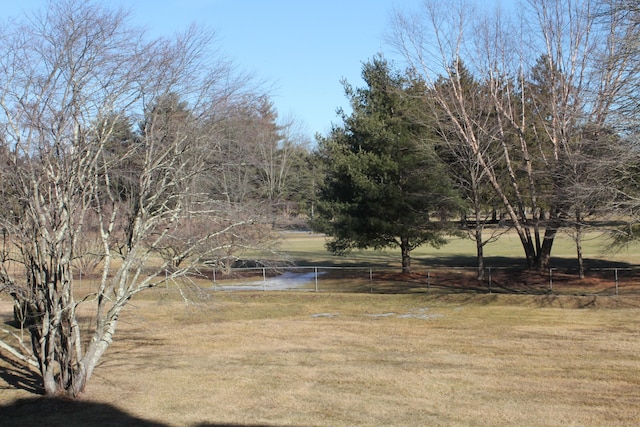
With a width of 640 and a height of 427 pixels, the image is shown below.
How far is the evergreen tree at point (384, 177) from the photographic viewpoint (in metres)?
28.6

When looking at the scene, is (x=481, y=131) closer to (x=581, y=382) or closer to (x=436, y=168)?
(x=436, y=168)

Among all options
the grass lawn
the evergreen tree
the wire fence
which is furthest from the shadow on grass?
the evergreen tree

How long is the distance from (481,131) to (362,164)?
548 centimetres

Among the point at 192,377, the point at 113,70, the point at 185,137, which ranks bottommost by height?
the point at 192,377

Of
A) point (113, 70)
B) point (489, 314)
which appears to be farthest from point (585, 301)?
point (113, 70)

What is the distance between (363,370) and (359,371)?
11cm

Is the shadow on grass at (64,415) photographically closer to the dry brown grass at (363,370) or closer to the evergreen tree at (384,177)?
the dry brown grass at (363,370)

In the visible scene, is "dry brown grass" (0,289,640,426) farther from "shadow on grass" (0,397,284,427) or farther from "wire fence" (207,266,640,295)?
"wire fence" (207,266,640,295)

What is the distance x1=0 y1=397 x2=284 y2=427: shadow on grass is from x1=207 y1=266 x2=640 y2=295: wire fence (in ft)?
43.3

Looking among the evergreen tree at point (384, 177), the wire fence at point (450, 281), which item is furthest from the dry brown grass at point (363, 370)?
the evergreen tree at point (384, 177)

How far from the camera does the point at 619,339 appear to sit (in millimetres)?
15602

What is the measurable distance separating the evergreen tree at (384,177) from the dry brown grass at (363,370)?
26.0ft

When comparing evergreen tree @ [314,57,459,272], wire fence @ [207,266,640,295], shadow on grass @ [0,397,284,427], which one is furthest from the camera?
evergreen tree @ [314,57,459,272]

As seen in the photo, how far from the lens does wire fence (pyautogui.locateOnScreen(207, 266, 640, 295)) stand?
84.9 feet
